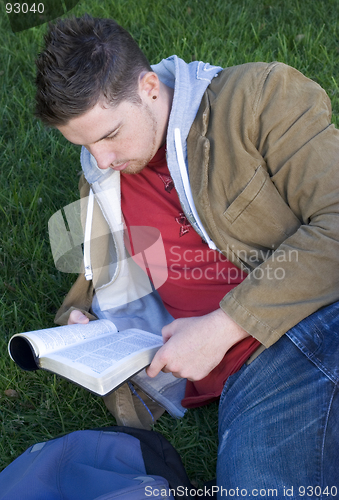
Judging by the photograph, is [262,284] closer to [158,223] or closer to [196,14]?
[158,223]

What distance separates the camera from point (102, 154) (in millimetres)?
2303

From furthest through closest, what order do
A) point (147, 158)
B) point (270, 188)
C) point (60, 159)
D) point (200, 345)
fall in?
point (60, 159), point (147, 158), point (270, 188), point (200, 345)

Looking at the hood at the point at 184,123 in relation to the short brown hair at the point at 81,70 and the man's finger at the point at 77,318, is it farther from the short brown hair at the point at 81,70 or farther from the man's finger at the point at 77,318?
the man's finger at the point at 77,318

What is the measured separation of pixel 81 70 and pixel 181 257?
100cm

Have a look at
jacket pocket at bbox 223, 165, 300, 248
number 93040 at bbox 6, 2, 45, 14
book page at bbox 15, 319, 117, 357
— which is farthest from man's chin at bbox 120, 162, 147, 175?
number 93040 at bbox 6, 2, 45, 14

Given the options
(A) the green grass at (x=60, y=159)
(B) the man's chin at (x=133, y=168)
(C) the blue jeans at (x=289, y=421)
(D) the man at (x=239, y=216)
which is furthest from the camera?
(A) the green grass at (x=60, y=159)

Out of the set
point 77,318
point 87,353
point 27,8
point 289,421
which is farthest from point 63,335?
point 27,8

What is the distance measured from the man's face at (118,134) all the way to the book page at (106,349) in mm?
803

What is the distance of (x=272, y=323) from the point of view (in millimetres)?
2006

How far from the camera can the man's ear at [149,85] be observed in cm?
228

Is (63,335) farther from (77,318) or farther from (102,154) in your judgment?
(102,154)

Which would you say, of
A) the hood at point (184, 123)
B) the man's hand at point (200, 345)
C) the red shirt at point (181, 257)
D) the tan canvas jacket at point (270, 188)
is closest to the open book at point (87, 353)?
the man's hand at point (200, 345)

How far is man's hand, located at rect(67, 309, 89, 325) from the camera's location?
2504 millimetres

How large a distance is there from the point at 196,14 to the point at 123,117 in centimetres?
263
